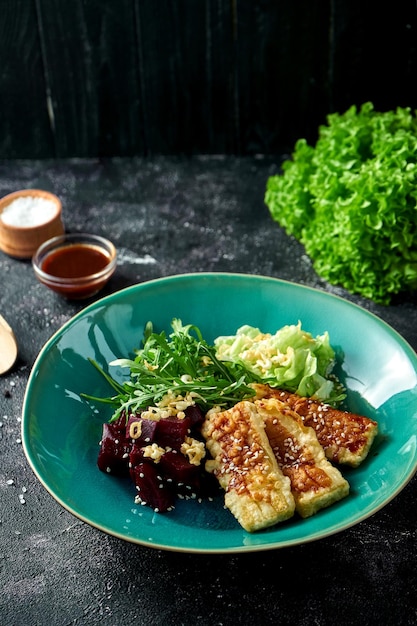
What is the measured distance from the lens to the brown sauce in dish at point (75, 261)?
3.71m

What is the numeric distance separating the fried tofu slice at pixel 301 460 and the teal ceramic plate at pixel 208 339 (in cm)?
5

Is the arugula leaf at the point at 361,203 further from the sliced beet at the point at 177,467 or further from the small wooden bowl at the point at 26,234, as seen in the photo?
the sliced beet at the point at 177,467

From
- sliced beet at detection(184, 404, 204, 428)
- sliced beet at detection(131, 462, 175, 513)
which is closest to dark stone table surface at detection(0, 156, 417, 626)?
sliced beet at detection(131, 462, 175, 513)

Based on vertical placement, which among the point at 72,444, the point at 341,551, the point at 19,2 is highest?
the point at 19,2

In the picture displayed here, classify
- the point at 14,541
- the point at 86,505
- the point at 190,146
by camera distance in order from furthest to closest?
the point at 190,146 → the point at 14,541 → the point at 86,505

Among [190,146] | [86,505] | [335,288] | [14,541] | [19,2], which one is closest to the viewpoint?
[86,505]

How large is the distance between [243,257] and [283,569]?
5.97 ft

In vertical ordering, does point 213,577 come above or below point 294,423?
below

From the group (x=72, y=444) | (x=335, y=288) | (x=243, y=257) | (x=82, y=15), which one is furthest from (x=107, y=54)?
(x=72, y=444)

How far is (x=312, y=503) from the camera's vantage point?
2412mm

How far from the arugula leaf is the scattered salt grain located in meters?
1.21

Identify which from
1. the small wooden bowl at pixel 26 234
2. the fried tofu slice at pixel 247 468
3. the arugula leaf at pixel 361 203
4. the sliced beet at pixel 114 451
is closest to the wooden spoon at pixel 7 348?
the small wooden bowl at pixel 26 234

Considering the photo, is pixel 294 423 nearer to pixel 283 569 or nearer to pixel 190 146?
pixel 283 569

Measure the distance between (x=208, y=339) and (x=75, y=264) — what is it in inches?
36.9
